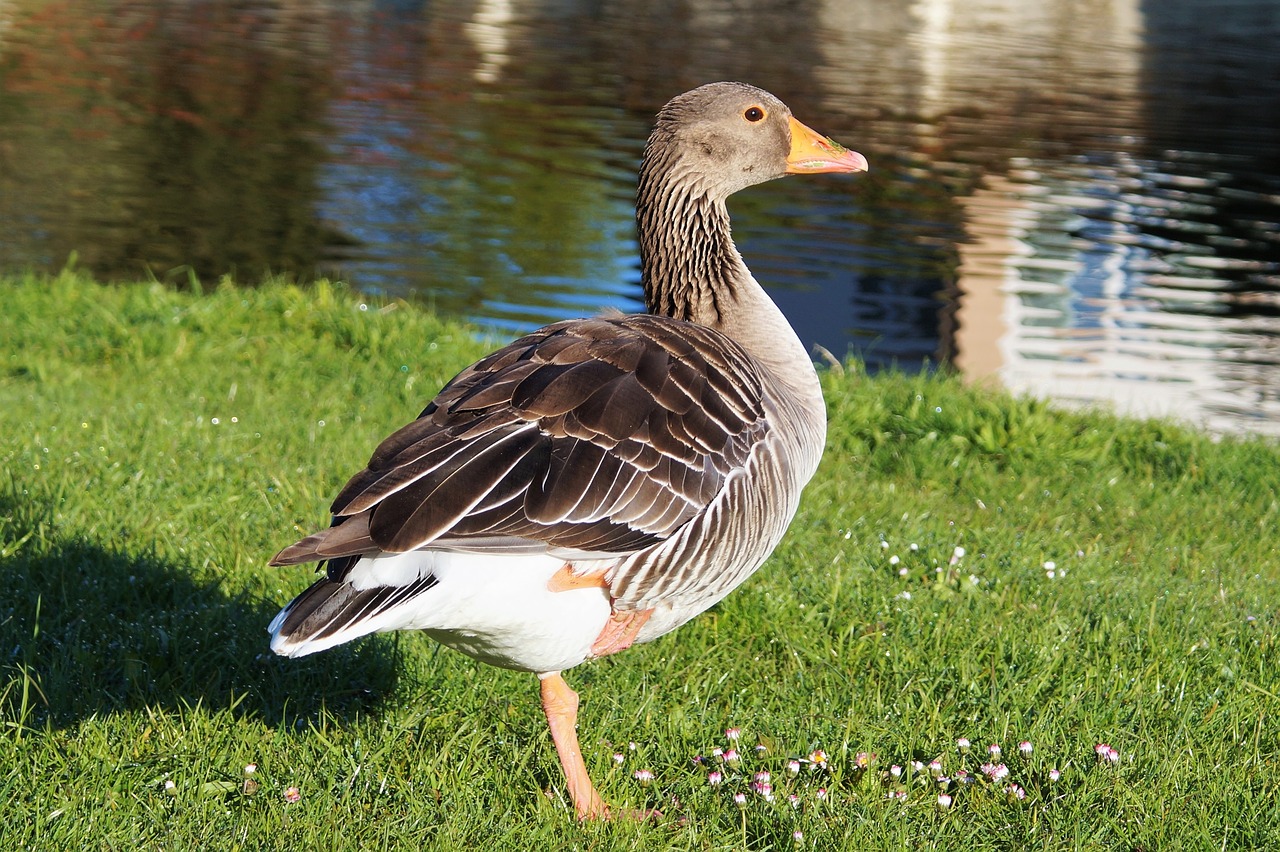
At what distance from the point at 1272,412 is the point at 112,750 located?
910 cm

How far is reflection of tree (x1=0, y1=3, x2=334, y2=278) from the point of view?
43.8 ft

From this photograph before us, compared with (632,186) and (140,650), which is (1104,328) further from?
(140,650)

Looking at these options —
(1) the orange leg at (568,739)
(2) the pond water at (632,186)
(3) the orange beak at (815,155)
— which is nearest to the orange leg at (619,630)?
(1) the orange leg at (568,739)

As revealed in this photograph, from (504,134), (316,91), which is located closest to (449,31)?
(316,91)

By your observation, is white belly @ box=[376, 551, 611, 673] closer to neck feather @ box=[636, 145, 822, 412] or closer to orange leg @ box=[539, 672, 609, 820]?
orange leg @ box=[539, 672, 609, 820]

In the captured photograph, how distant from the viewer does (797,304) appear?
1235cm

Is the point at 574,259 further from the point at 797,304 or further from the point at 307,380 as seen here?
the point at 307,380

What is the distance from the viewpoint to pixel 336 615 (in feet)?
10.1

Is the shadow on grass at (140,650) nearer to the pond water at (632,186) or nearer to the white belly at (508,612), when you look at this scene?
the white belly at (508,612)

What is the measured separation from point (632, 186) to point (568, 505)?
1381 cm

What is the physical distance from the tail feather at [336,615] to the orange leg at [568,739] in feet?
2.61

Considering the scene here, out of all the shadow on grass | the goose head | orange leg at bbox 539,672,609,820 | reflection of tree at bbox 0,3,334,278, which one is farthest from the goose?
reflection of tree at bbox 0,3,334,278

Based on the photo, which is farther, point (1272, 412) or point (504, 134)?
point (504, 134)

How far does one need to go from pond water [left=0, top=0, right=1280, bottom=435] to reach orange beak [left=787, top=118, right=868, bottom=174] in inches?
189
